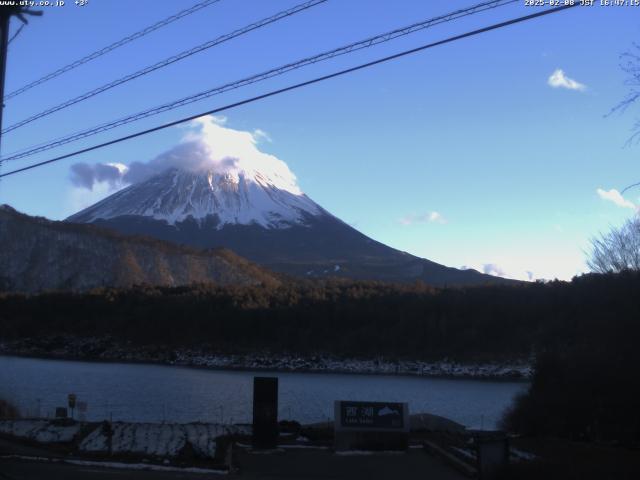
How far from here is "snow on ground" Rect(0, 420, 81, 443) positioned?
2152 centimetres

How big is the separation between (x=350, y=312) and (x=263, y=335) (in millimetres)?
15115

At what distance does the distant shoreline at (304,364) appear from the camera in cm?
10662

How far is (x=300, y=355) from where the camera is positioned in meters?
123

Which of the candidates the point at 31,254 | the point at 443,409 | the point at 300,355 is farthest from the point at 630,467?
the point at 31,254

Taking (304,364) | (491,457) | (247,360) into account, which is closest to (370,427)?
(491,457)

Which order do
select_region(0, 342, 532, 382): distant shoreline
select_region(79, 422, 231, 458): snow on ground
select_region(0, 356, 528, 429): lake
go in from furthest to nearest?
select_region(0, 342, 532, 382): distant shoreline, select_region(0, 356, 528, 429): lake, select_region(79, 422, 231, 458): snow on ground

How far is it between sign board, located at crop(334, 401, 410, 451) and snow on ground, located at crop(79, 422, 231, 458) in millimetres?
3332

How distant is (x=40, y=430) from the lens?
21.9 meters

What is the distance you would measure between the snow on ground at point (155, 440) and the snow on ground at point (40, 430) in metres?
1.01

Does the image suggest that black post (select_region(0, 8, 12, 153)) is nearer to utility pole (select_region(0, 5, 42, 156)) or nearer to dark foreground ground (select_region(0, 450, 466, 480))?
utility pole (select_region(0, 5, 42, 156))

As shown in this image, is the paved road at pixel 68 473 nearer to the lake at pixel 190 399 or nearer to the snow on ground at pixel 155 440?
the snow on ground at pixel 155 440

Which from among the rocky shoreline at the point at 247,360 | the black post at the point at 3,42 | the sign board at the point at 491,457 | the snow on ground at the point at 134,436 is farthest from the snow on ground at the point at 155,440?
the rocky shoreline at the point at 247,360

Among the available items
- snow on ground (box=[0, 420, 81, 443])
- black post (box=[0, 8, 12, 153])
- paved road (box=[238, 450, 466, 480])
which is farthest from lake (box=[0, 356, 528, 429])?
black post (box=[0, 8, 12, 153])

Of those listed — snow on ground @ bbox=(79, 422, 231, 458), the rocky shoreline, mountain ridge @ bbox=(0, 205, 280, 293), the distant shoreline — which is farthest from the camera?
mountain ridge @ bbox=(0, 205, 280, 293)
